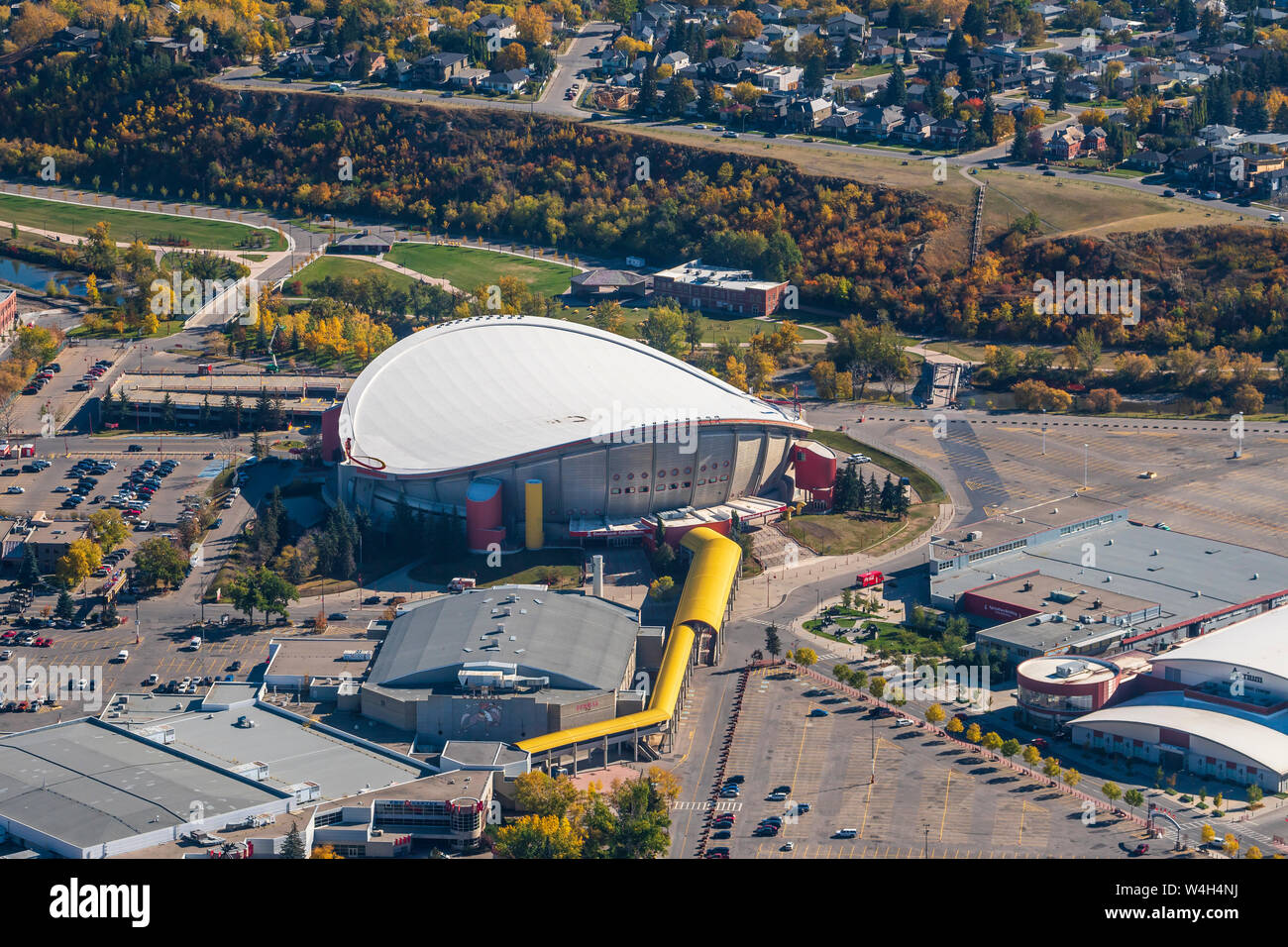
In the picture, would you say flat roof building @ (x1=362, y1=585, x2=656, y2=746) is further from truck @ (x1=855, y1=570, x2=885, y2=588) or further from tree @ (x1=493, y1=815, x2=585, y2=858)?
truck @ (x1=855, y1=570, x2=885, y2=588)

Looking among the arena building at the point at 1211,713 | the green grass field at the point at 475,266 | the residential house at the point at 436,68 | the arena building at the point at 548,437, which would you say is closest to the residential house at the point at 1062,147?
the green grass field at the point at 475,266

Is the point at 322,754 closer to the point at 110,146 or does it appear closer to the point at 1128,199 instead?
the point at 1128,199

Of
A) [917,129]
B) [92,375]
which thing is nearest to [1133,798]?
[92,375]

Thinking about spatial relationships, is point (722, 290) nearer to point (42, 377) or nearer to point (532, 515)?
point (42, 377)

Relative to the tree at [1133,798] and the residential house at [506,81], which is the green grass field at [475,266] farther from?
the tree at [1133,798]
